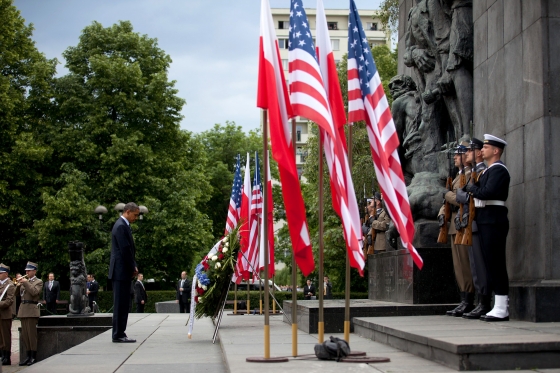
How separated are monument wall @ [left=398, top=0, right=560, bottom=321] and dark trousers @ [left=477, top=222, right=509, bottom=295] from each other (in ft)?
1.11

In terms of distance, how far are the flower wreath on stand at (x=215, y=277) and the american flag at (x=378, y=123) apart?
174 inches

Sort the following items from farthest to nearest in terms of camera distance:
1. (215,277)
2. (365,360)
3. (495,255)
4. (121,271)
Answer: (215,277), (121,271), (495,255), (365,360)

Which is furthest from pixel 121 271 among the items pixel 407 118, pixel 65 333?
pixel 65 333

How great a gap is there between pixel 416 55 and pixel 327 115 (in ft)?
24.2

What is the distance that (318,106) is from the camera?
302 inches

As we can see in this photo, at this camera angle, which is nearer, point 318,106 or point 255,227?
point 318,106

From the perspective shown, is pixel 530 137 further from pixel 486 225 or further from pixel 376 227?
pixel 376 227

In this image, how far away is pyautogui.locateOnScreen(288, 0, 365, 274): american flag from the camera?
25.2 ft

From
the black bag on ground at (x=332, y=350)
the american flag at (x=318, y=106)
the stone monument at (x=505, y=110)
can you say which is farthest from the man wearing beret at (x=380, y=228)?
the black bag on ground at (x=332, y=350)

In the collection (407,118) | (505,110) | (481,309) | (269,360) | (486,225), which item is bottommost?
(269,360)

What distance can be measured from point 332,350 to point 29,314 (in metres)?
11.5

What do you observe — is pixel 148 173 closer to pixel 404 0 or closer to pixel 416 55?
pixel 404 0

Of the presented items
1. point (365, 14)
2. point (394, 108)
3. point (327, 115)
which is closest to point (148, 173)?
point (394, 108)

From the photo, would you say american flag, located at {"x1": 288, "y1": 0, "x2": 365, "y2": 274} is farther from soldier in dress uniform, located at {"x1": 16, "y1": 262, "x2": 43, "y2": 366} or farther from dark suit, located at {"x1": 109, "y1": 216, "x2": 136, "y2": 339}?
soldier in dress uniform, located at {"x1": 16, "y1": 262, "x2": 43, "y2": 366}
